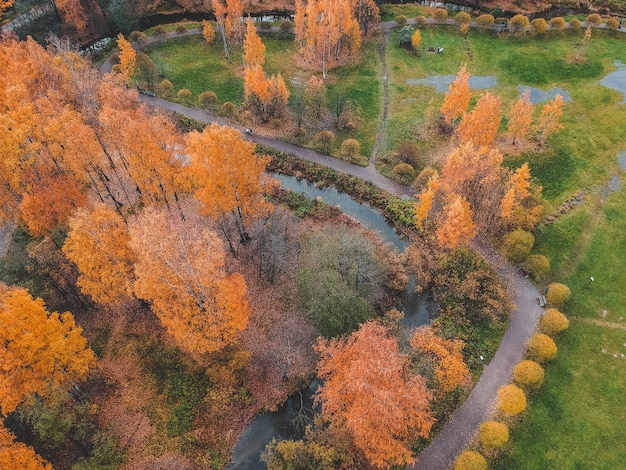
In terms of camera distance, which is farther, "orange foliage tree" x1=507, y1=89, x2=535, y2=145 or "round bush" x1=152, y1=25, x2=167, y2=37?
"round bush" x1=152, y1=25, x2=167, y2=37

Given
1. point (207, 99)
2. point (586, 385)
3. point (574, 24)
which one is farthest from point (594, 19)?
point (586, 385)

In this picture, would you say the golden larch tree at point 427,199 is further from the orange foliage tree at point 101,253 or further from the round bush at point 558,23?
the round bush at point 558,23

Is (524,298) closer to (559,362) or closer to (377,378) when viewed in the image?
(559,362)

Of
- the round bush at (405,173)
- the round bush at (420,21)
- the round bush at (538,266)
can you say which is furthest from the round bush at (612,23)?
the round bush at (538,266)

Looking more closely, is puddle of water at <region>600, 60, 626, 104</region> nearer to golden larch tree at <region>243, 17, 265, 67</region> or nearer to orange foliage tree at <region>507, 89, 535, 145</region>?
orange foliage tree at <region>507, 89, 535, 145</region>

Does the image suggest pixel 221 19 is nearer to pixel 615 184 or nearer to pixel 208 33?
pixel 208 33

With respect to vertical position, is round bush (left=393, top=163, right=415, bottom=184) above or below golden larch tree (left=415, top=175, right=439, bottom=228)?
below

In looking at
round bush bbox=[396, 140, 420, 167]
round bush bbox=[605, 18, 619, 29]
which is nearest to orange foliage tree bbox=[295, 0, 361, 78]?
round bush bbox=[396, 140, 420, 167]

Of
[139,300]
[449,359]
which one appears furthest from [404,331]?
[139,300]
